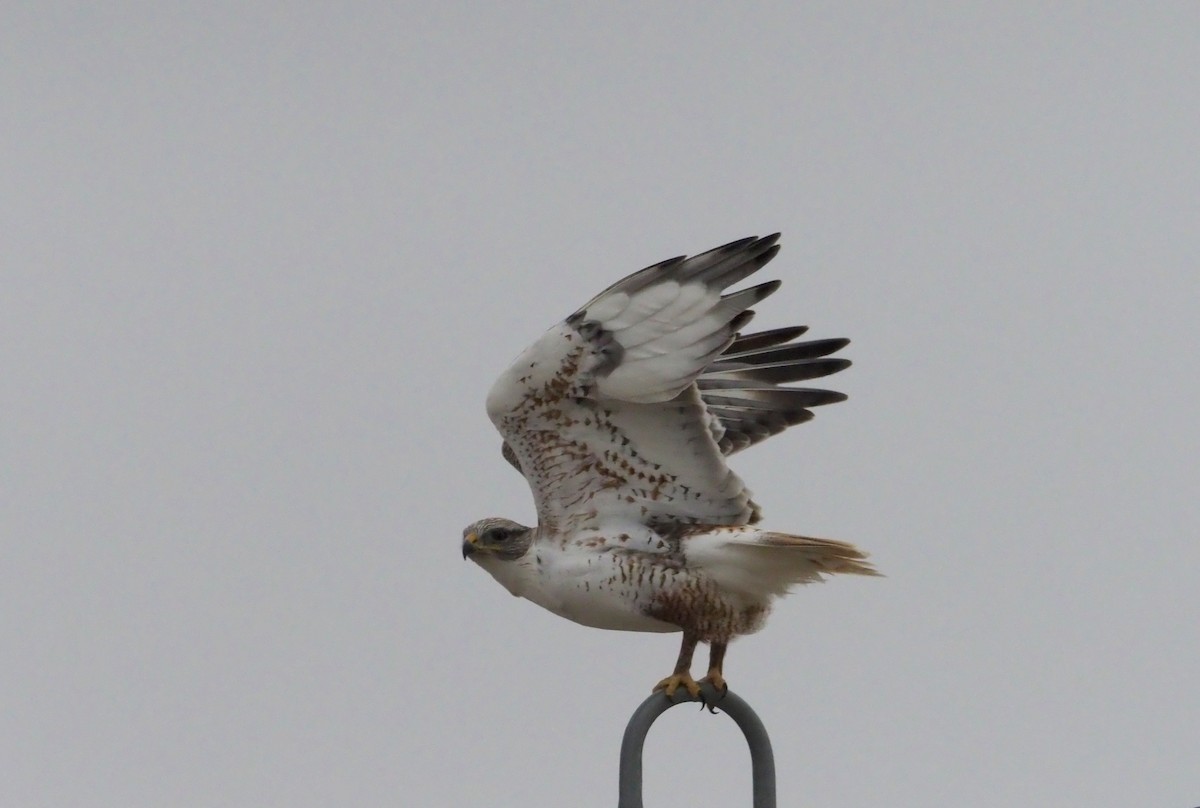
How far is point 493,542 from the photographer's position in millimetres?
5352

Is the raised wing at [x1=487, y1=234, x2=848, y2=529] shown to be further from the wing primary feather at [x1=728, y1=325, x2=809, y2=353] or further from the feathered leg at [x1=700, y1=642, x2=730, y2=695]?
the feathered leg at [x1=700, y1=642, x2=730, y2=695]

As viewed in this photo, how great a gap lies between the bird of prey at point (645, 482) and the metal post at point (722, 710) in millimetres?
40

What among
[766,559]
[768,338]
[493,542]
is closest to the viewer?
[766,559]

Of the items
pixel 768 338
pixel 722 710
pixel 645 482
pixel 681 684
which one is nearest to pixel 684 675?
pixel 681 684

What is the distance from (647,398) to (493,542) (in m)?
0.66

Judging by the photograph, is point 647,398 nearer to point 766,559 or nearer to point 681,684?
point 766,559

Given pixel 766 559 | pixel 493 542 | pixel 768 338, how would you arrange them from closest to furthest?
pixel 766 559
pixel 493 542
pixel 768 338

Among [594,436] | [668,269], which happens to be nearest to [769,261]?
[668,269]

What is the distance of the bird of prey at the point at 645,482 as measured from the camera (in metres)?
5.11

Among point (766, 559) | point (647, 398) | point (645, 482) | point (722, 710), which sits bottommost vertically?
point (722, 710)

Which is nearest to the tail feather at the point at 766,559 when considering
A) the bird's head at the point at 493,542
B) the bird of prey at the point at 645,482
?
the bird of prey at the point at 645,482

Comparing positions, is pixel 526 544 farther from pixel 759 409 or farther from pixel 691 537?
pixel 759 409

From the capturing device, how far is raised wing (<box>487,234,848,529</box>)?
16.7 ft

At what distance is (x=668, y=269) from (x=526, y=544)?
0.98m
